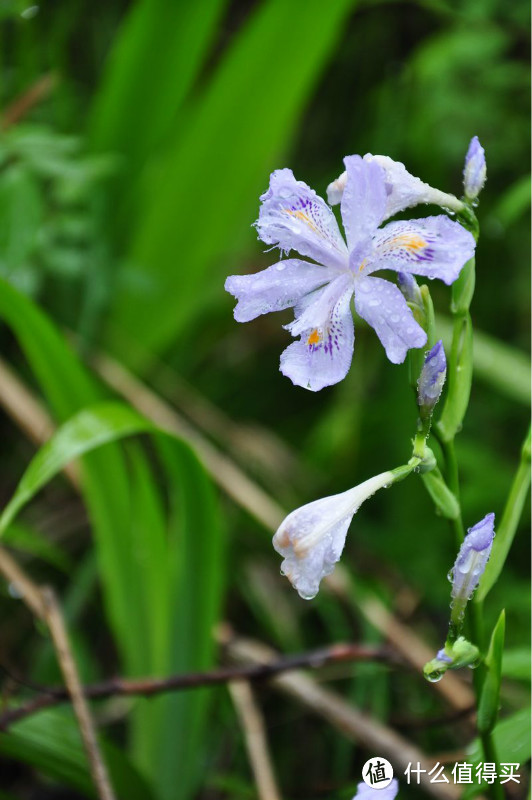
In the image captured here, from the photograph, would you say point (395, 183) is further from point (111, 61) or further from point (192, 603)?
point (111, 61)

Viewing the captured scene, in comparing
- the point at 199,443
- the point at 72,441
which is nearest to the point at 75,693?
the point at 72,441

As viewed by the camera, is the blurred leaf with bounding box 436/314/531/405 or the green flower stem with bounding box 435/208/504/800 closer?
the green flower stem with bounding box 435/208/504/800

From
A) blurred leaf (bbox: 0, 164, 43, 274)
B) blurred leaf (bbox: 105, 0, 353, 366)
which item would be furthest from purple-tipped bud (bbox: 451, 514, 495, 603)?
blurred leaf (bbox: 105, 0, 353, 366)

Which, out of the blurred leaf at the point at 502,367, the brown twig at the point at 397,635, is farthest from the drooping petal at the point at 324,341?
the blurred leaf at the point at 502,367

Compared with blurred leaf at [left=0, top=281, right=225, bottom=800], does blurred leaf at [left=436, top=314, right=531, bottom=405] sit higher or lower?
higher

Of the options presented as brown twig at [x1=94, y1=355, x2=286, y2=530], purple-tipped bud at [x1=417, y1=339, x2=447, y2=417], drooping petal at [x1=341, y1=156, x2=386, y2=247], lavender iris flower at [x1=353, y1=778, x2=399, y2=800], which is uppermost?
brown twig at [x1=94, y1=355, x2=286, y2=530]

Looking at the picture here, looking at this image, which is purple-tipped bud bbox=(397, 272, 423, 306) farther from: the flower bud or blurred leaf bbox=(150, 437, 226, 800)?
blurred leaf bbox=(150, 437, 226, 800)
